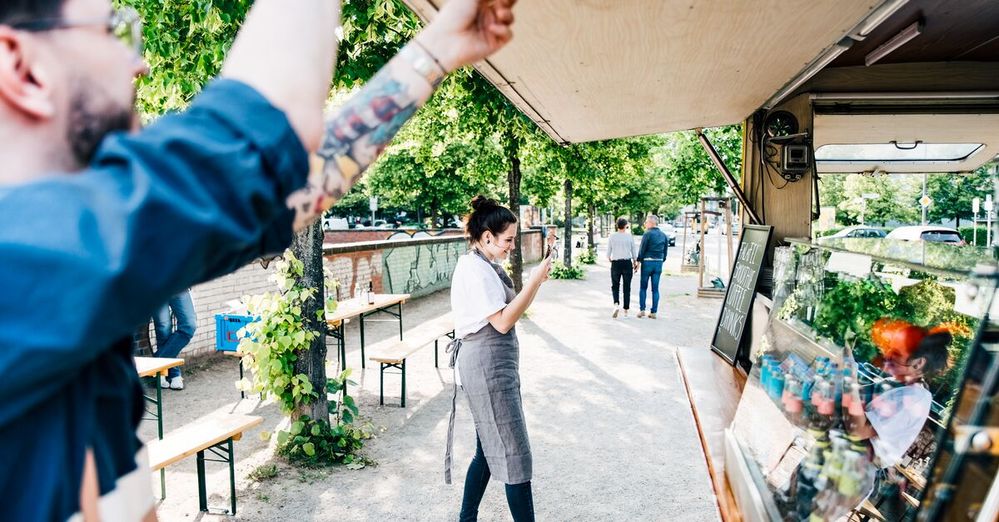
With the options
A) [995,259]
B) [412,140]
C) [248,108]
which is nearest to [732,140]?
[412,140]

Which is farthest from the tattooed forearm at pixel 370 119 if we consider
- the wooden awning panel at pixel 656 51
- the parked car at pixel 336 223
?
the parked car at pixel 336 223

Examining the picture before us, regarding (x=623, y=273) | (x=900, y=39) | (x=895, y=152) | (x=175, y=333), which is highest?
(x=900, y=39)

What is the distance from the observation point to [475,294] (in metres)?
3.85

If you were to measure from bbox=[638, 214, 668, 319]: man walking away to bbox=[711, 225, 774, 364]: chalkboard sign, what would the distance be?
22.7 feet

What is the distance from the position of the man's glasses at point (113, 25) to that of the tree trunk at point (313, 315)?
17.1 feet

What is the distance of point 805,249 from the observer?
144 inches

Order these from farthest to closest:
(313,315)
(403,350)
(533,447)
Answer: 1. (403,350)
2. (533,447)
3. (313,315)

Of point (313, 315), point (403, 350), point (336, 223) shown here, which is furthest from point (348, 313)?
point (336, 223)

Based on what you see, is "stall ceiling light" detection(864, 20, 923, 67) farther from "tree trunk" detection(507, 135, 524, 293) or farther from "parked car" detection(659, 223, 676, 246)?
"parked car" detection(659, 223, 676, 246)

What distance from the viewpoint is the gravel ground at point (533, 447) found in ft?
16.8

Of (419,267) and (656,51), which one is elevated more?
(656,51)

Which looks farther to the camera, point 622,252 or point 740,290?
point 622,252

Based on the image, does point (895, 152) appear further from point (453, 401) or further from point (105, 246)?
point (105, 246)

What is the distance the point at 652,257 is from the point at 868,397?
11150 millimetres
